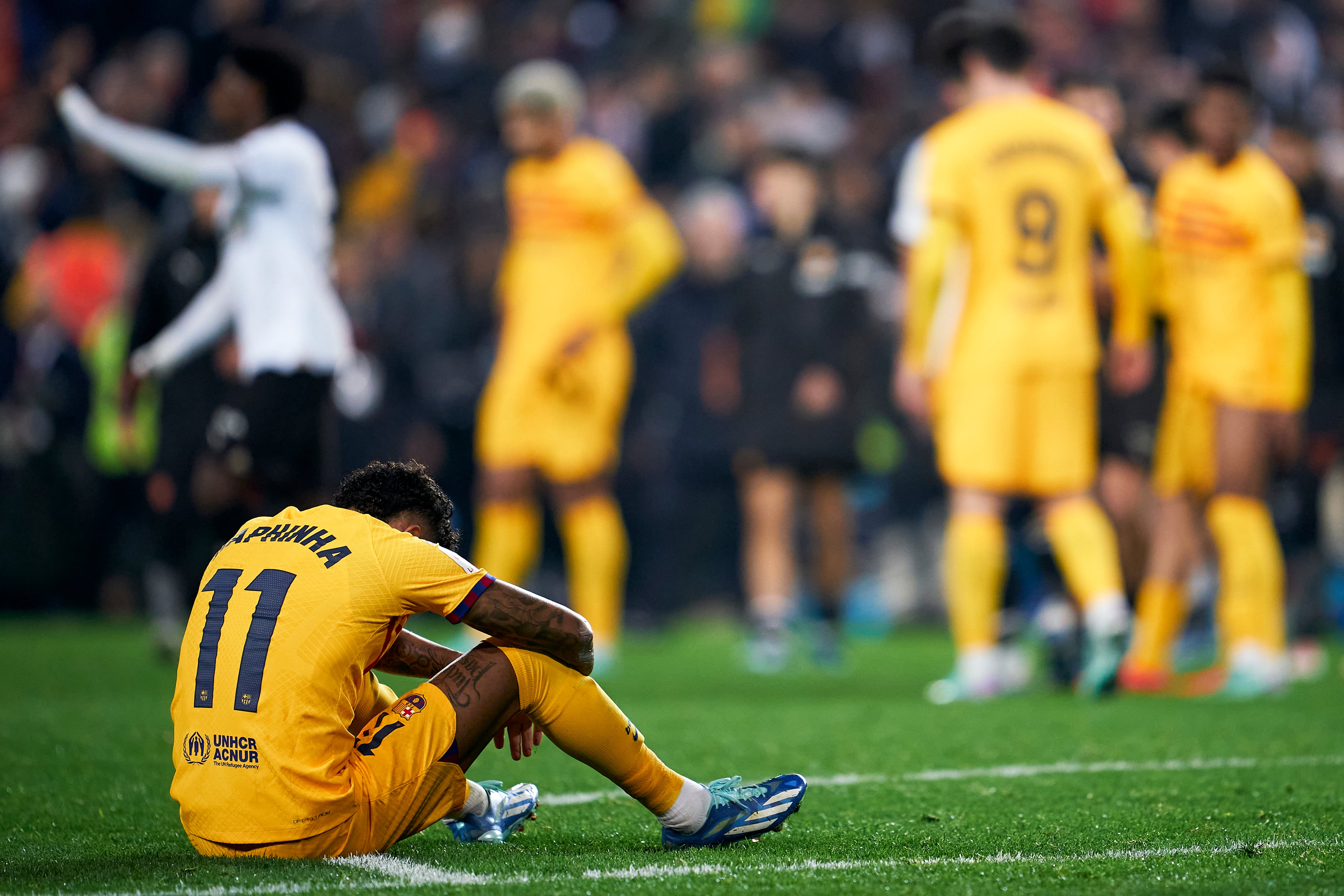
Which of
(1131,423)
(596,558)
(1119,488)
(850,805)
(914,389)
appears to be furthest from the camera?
(1131,423)

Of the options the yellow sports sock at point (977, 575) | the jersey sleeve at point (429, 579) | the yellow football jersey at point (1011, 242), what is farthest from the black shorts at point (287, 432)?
the jersey sleeve at point (429, 579)

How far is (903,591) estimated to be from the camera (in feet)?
44.5

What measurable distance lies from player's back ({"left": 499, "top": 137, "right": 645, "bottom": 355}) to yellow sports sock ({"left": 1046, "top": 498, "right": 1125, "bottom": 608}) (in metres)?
3.03

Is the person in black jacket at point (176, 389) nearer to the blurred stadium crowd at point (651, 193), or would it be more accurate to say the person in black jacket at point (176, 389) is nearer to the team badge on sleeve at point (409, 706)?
the blurred stadium crowd at point (651, 193)

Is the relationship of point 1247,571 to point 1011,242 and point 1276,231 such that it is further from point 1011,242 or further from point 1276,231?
point 1011,242

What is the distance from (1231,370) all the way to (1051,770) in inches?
121

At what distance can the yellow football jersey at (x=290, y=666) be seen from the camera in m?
3.59

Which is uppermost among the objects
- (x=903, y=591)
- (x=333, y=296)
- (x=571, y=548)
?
(x=333, y=296)

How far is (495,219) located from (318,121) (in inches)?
101

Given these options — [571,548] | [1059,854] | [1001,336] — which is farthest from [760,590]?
[1059,854]

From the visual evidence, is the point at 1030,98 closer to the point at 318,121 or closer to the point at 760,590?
the point at 760,590

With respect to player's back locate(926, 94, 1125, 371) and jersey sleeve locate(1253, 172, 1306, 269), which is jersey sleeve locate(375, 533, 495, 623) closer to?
player's back locate(926, 94, 1125, 371)

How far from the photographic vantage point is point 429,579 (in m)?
3.64

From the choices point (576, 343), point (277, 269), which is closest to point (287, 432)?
point (277, 269)
